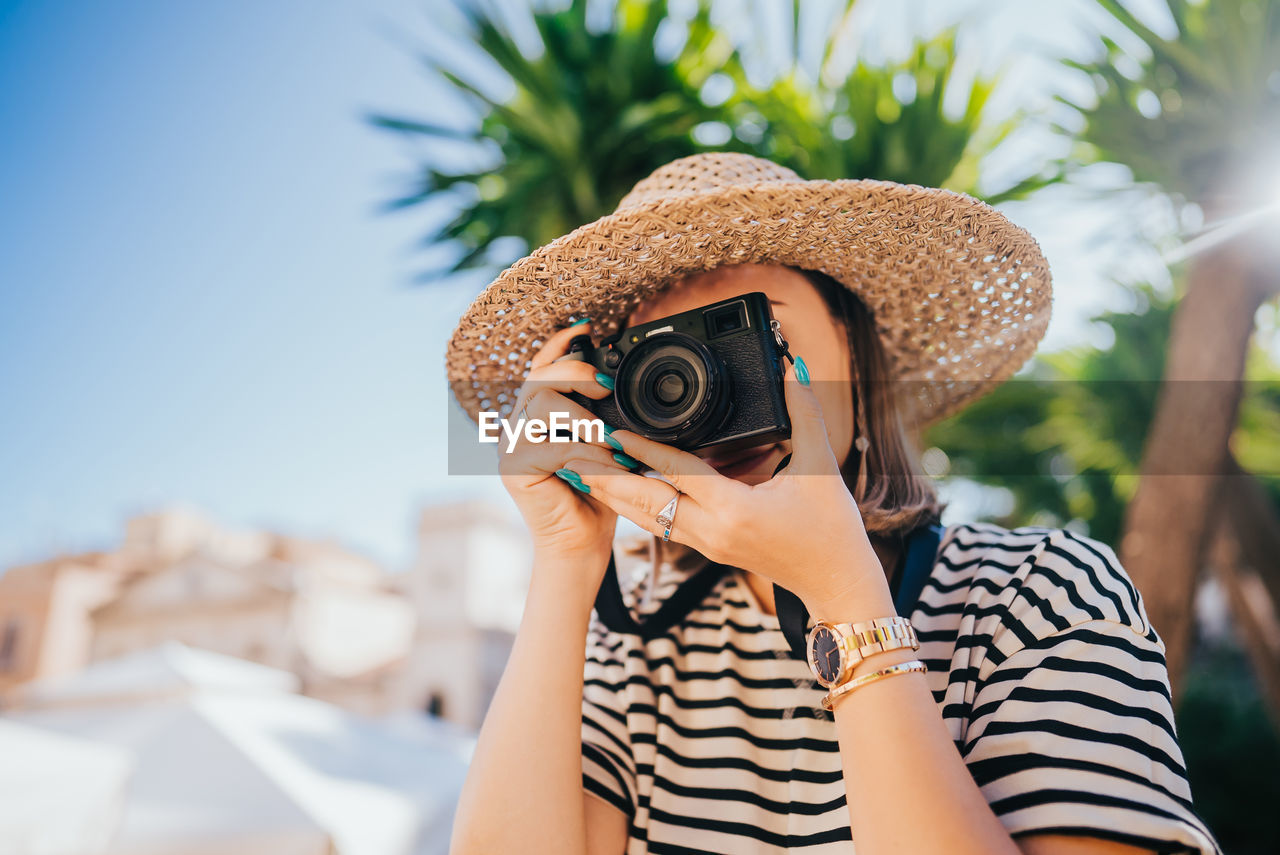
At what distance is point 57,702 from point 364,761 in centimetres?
272

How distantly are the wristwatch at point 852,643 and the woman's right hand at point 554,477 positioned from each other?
0.48m

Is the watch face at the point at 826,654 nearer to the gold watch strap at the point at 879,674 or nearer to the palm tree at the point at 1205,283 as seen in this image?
the gold watch strap at the point at 879,674

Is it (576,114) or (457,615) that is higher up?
(576,114)

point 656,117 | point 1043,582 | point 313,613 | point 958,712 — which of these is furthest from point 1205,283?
point 313,613

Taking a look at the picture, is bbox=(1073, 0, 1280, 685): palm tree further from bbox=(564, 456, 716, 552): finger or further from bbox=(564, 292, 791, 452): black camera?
bbox=(564, 456, 716, 552): finger

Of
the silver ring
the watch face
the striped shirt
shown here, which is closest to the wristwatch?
the watch face

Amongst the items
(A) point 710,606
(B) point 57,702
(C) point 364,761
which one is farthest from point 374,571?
(A) point 710,606

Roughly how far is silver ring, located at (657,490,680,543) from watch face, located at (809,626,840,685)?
0.25 metres

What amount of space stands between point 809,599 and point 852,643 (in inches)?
3.4

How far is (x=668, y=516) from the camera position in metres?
1.09

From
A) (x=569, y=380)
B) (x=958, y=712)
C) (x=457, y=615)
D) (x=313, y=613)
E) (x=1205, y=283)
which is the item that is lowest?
(x=313, y=613)

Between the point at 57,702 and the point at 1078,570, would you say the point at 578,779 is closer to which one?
the point at 1078,570

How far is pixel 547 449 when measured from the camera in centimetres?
125

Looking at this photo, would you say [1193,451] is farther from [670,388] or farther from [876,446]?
[670,388]
